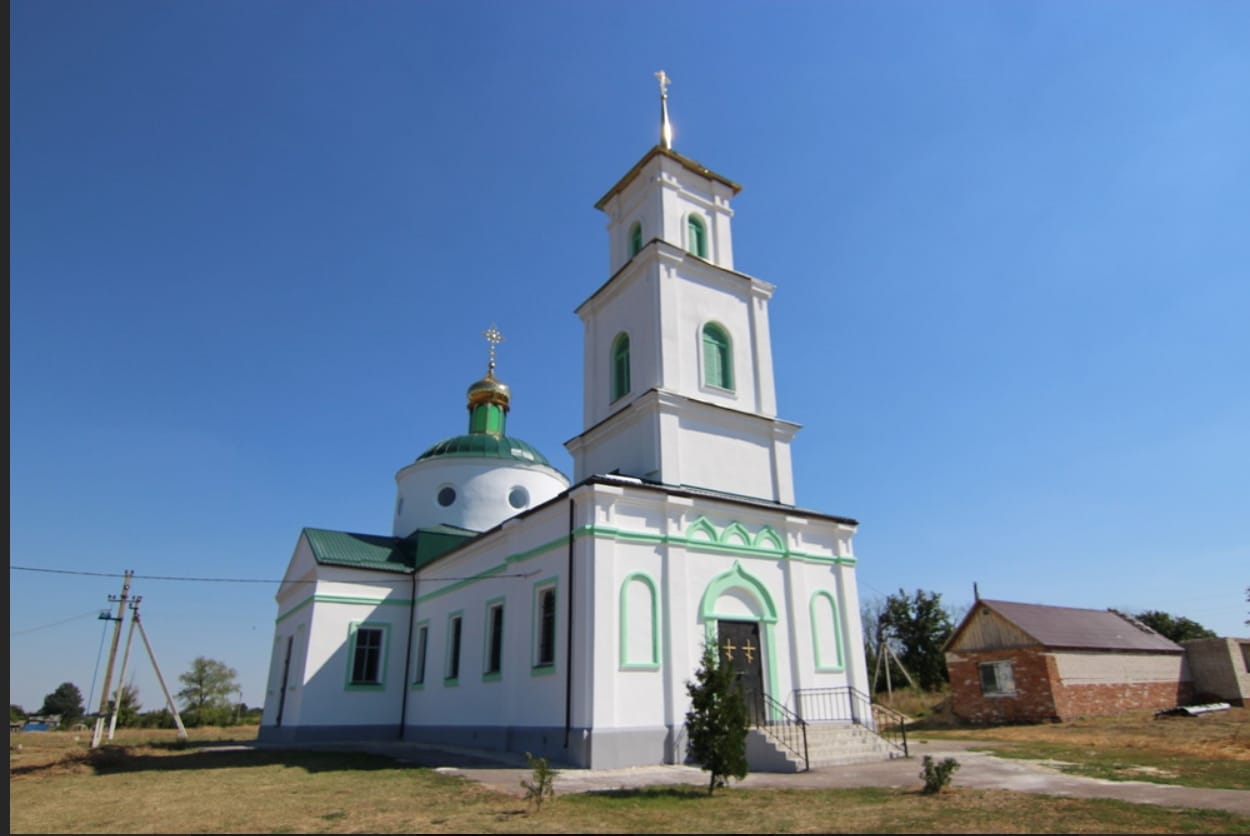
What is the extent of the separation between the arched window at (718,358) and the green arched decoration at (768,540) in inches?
161

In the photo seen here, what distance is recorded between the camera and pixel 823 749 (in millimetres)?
13758

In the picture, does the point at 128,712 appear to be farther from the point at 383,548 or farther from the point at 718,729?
the point at 718,729

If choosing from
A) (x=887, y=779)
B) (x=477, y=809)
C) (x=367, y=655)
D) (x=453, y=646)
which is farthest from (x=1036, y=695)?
(x=477, y=809)

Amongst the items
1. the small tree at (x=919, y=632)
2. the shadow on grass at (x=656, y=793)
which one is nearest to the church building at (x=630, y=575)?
the shadow on grass at (x=656, y=793)

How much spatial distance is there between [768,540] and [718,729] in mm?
7118

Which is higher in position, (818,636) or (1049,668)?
(818,636)

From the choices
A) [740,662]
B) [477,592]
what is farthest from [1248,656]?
[477,592]

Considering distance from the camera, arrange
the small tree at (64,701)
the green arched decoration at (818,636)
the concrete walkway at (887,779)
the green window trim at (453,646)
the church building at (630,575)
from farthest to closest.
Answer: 1. the small tree at (64,701)
2. the green window trim at (453,646)
3. the green arched decoration at (818,636)
4. the church building at (630,575)
5. the concrete walkway at (887,779)

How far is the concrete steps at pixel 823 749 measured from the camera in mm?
12875

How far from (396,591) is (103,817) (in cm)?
1531

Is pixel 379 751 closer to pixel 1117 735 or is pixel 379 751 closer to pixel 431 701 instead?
pixel 431 701

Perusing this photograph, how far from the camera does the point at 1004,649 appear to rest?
26.2 metres

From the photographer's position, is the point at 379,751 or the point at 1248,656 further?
the point at 1248,656

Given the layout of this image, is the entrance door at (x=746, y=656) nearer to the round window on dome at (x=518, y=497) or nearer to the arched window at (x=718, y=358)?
the arched window at (x=718, y=358)
